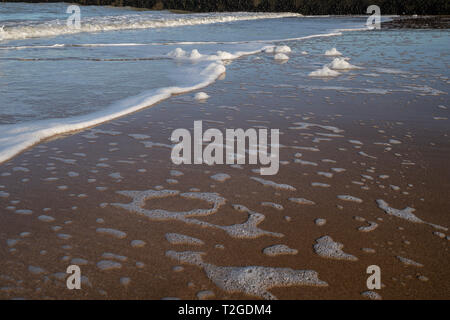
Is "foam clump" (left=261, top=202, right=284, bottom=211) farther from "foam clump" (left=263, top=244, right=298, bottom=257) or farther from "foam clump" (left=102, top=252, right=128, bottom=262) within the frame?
"foam clump" (left=102, top=252, right=128, bottom=262)

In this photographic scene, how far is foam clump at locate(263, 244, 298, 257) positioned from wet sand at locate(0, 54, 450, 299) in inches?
0.9

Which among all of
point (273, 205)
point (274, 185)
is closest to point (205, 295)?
point (273, 205)

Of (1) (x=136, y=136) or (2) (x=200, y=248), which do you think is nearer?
(2) (x=200, y=248)

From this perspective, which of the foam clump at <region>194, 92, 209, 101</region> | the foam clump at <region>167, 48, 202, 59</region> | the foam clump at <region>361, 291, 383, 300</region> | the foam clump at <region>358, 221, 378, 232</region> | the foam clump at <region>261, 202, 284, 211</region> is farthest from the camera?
the foam clump at <region>167, 48, 202, 59</region>

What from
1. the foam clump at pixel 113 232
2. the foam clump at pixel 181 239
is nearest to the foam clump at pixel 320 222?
the foam clump at pixel 181 239

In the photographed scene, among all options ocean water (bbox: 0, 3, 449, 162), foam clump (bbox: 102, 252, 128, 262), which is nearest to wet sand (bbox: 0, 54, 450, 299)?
foam clump (bbox: 102, 252, 128, 262)

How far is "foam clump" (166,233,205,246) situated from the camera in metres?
Answer: 2.13

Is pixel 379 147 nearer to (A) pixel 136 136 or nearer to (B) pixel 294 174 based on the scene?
(B) pixel 294 174

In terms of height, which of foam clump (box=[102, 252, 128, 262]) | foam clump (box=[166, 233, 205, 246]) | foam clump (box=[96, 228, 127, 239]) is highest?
foam clump (box=[96, 228, 127, 239])

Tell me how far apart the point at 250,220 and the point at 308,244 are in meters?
0.38

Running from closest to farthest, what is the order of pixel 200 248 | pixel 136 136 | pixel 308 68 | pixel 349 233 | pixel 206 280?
pixel 206 280, pixel 200 248, pixel 349 233, pixel 136 136, pixel 308 68

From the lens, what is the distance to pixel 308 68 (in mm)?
7793
